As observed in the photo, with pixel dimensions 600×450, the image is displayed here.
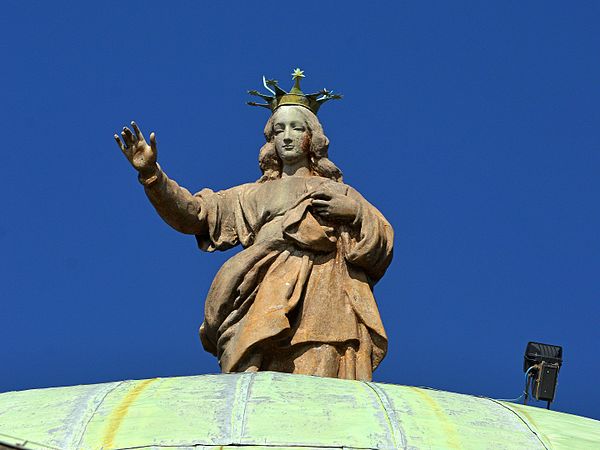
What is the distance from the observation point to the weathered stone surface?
2655 centimetres

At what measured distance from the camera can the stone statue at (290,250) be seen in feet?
87.1

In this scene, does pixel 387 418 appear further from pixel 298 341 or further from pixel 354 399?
pixel 298 341

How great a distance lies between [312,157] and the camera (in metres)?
28.7

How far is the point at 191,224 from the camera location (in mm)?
28406

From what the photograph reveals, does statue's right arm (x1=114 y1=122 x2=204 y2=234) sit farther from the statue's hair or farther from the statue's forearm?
the statue's hair

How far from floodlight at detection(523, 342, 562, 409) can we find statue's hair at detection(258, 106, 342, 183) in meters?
3.60

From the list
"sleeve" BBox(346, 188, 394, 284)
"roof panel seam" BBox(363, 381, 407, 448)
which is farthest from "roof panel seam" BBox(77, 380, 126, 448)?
"sleeve" BBox(346, 188, 394, 284)

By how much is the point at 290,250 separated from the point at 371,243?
3.51ft

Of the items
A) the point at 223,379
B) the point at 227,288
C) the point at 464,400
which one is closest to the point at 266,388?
the point at 223,379

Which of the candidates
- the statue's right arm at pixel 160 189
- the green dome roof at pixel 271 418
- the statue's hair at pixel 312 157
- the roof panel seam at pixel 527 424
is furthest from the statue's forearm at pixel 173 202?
the roof panel seam at pixel 527 424

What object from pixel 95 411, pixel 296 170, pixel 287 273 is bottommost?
pixel 95 411

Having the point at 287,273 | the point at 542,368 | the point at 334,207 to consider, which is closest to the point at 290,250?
Result: the point at 287,273

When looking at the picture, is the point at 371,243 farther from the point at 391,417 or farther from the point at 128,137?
the point at 391,417

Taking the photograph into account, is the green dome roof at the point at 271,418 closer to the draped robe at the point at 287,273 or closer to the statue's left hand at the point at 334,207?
the draped robe at the point at 287,273
